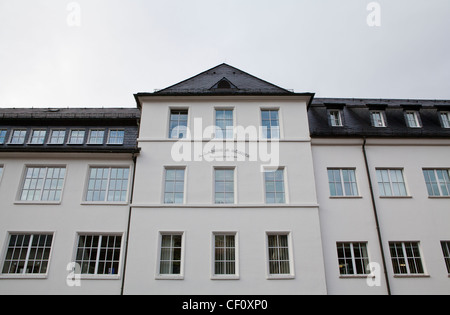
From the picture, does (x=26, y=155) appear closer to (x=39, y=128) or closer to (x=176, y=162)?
(x=39, y=128)

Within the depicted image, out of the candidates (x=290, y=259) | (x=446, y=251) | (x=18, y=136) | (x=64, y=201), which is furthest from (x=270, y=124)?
(x=18, y=136)

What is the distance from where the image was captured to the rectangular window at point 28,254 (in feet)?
46.0

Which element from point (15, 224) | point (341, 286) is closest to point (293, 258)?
point (341, 286)

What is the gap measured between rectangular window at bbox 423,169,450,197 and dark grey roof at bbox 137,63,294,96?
341 inches

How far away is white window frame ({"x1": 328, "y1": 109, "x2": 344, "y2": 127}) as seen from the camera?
17.6 metres

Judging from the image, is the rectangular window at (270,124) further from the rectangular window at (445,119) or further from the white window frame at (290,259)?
the rectangular window at (445,119)

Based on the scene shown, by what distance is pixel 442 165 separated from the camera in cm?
1630

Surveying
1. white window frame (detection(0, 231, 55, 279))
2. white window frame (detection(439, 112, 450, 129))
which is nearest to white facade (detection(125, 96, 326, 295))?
white window frame (detection(0, 231, 55, 279))

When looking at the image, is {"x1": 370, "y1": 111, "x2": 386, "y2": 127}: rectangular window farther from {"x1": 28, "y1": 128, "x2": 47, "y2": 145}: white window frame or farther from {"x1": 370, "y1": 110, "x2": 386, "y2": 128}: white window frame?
{"x1": 28, "y1": 128, "x2": 47, "y2": 145}: white window frame

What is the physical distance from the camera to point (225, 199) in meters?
15.1

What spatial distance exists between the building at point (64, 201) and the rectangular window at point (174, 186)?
6.58ft

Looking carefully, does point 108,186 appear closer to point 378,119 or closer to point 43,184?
point 43,184
